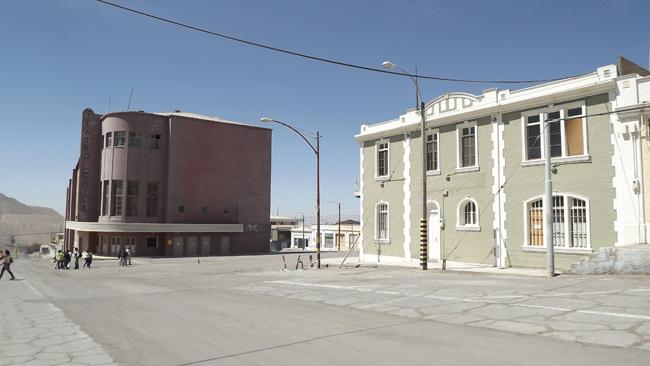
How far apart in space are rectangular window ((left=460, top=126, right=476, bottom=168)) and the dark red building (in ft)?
105

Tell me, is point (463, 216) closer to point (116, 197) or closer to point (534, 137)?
point (534, 137)

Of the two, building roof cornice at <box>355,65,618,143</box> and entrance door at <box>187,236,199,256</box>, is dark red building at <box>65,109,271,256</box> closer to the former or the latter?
entrance door at <box>187,236,199,256</box>

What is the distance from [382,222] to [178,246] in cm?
2741

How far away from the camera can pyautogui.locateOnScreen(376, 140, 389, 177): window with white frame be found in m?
29.3

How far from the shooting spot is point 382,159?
97.2 feet

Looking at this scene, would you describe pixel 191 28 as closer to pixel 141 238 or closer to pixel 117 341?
pixel 117 341

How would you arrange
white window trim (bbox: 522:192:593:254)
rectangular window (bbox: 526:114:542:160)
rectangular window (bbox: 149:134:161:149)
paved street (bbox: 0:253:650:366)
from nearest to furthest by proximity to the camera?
paved street (bbox: 0:253:650:366)
white window trim (bbox: 522:192:593:254)
rectangular window (bbox: 526:114:542:160)
rectangular window (bbox: 149:134:161:149)

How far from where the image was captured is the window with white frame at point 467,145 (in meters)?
24.2

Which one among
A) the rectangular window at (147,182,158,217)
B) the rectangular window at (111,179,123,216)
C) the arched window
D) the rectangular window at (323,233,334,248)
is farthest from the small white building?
the arched window

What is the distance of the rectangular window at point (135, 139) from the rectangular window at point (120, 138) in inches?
25.9

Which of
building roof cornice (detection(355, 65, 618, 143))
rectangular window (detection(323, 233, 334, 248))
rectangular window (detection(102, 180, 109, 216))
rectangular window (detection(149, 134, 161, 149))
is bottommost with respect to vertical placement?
rectangular window (detection(323, 233, 334, 248))

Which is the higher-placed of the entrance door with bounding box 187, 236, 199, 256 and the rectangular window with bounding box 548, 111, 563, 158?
the rectangular window with bounding box 548, 111, 563, 158

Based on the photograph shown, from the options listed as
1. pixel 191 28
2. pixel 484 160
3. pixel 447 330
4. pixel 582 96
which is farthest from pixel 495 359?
pixel 484 160

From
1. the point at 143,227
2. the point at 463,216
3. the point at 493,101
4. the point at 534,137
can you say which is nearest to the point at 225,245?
the point at 143,227
